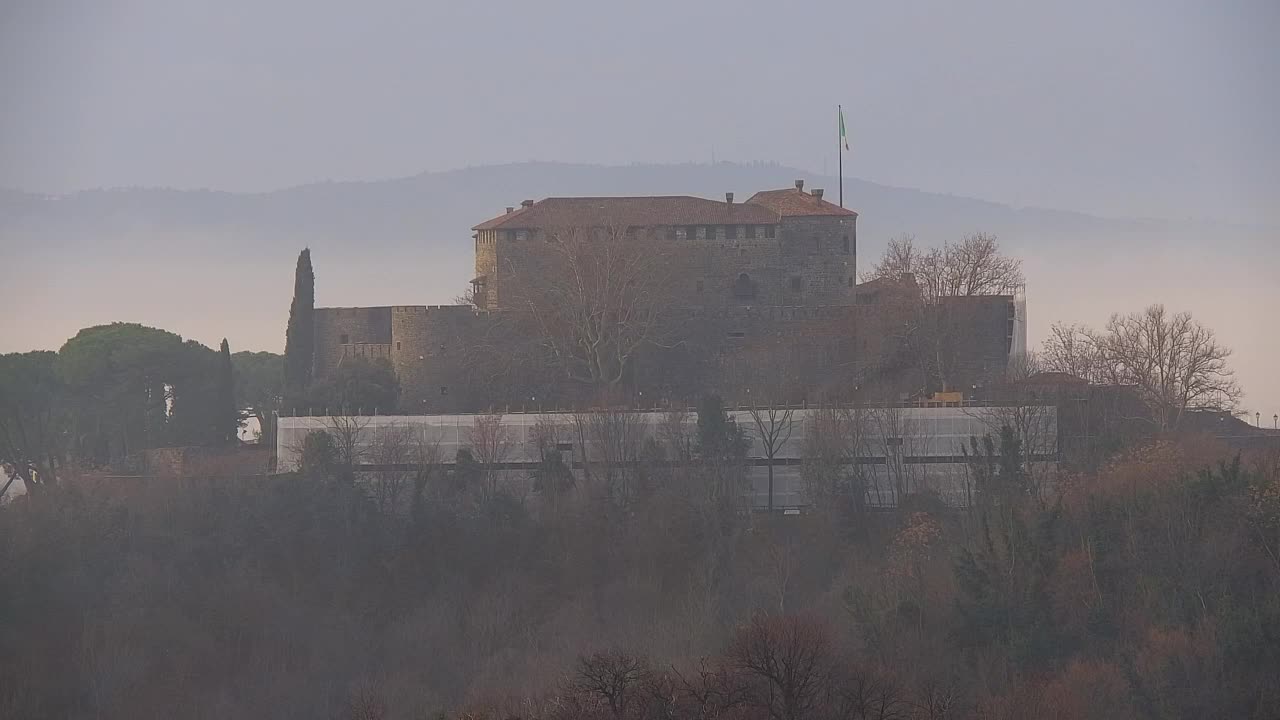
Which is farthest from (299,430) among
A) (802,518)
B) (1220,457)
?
(1220,457)

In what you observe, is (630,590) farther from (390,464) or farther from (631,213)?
(631,213)

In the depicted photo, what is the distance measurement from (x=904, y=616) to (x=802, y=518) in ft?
27.3

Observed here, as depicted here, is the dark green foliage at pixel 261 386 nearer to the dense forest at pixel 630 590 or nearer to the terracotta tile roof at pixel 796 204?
the dense forest at pixel 630 590

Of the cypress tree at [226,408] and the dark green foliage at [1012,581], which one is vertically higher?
the cypress tree at [226,408]

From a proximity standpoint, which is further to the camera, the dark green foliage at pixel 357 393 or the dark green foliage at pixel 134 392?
the dark green foliage at pixel 134 392

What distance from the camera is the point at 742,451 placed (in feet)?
165

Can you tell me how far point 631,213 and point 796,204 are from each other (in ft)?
13.5

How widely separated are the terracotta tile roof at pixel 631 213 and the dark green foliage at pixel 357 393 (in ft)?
19.6

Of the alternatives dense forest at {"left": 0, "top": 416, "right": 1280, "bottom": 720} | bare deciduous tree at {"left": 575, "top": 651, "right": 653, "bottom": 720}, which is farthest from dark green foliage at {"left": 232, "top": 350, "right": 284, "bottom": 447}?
bare deciduous tree at {"left": 575, "top": 651, "right": 653, "bottom": 720}

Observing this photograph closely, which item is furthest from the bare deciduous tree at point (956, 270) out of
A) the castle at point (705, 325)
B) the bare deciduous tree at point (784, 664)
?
the bare deciduous tree at point (784, 664)

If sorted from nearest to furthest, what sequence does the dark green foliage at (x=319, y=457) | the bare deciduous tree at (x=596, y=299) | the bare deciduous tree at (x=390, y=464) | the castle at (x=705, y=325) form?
1. the dark green foliage at (x=319, y=457)
2. the bare deciduous tree at (x=390, y=464)
3. the castle at (x=705, y=325)
4. the bare deciduous tree at (x=596, y=299)

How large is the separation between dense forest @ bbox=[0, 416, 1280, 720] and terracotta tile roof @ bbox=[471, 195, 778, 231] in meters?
8.94

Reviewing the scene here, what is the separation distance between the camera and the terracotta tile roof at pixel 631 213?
57.6 meters

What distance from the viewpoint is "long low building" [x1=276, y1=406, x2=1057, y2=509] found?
49.9 metres
